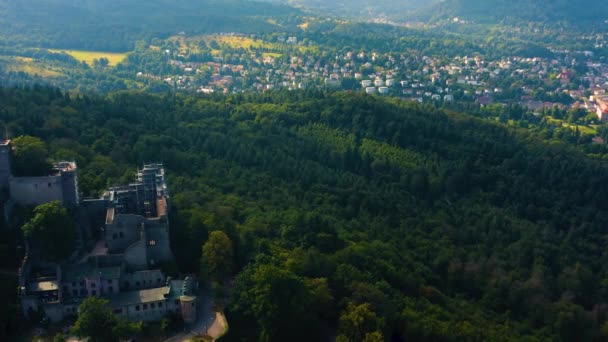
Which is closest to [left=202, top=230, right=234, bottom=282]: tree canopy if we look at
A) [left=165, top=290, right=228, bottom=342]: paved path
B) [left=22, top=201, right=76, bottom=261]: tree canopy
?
[left=165, top=290, right=228, bottom=342]: paved path

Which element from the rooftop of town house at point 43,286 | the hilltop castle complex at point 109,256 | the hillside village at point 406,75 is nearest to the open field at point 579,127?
the hillside village at point 406,75

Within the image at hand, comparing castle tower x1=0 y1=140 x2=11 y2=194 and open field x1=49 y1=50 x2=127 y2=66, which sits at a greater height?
castle tower x1=0 y1=140 x2=11 y2=194

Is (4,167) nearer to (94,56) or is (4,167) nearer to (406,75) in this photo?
(406,75)

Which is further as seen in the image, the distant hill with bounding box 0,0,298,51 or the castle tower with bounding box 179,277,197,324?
the distant hill with bounding box 0,0,298,51

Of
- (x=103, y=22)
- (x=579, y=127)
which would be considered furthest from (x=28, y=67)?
(x=579, y=127)

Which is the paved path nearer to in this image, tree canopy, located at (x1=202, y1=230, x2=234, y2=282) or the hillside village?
tree canopy, located at (x1=202, y1=230, x2=234, y2=282)

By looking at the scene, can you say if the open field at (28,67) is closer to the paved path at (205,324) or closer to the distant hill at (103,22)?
the distant hill at (103,22)
